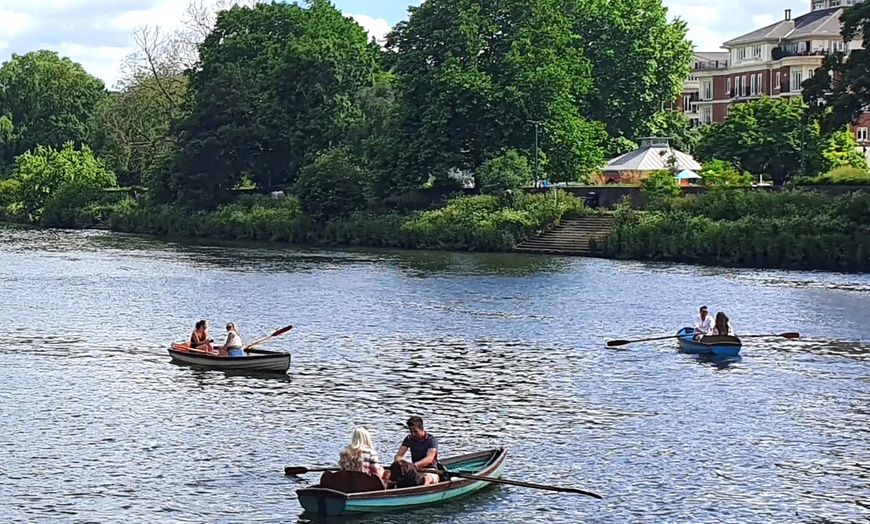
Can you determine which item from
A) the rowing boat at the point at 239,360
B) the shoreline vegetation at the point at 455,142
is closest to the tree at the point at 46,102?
the shoreline vegetation at the point at 455,142

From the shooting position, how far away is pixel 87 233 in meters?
111

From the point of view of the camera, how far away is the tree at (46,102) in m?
162

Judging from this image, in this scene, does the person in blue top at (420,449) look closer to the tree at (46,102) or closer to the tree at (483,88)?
the tree at (483,88)

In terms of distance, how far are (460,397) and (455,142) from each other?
2280 inches

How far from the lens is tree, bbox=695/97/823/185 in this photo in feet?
309

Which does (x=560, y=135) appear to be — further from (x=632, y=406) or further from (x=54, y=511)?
(x=54, y=511)

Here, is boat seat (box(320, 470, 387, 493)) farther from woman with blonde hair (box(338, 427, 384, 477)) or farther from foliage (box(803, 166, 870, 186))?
foliage (box(803, 166, 870, 186))

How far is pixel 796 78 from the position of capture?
13225 centimetres

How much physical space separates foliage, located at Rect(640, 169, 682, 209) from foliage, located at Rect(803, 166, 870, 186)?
27.4 ft

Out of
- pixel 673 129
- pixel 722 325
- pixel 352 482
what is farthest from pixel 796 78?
pixel 352 482

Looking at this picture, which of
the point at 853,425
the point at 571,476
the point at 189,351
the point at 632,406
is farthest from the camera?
the point at 189,351

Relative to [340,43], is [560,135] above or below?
below

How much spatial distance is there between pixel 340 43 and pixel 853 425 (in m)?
80.3

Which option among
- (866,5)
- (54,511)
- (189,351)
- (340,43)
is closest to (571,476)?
(54,511)
